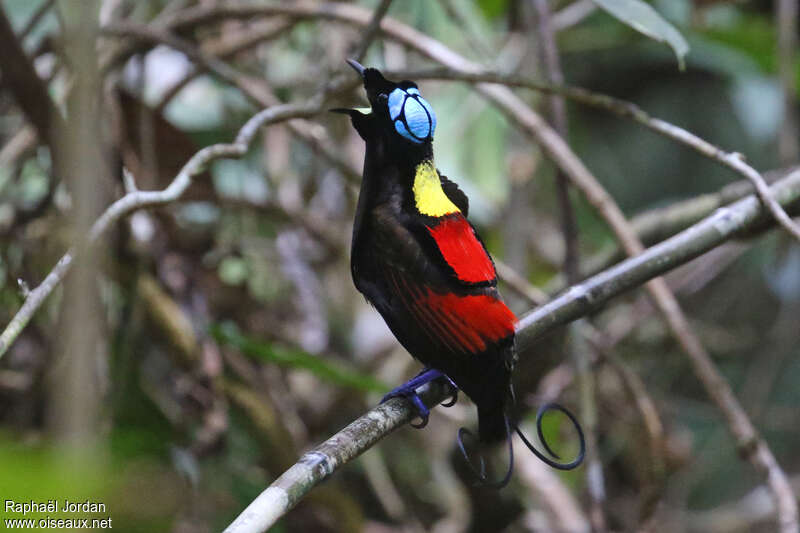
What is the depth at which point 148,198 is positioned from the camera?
4.98ft

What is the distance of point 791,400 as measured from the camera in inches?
178

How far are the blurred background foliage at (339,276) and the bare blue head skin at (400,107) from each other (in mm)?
618

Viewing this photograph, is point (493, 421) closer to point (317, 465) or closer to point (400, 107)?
point (317, 465)

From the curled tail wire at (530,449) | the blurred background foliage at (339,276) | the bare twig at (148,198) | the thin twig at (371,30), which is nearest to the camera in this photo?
the bare twig at (148,198)

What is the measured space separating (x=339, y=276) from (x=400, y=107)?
93.6 inches

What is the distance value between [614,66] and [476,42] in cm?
245

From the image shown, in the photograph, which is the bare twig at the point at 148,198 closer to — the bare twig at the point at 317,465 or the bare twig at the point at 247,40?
the bare twig at the point at 317,465

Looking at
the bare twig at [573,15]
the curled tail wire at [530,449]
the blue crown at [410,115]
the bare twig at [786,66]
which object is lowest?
the curled tail wire at [530,449]

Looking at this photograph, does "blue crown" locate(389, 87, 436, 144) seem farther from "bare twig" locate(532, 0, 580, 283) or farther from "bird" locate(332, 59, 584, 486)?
"bare twig" locate(532, 0, 580, 283)

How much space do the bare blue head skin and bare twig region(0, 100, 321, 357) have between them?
16.3 inches

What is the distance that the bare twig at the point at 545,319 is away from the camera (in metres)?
1.03

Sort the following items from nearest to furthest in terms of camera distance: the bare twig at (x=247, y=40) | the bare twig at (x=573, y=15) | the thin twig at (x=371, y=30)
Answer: the thin twig at (x=371, y=30)
the bare twig at (x=247, y=40)
the bare twig at (x=573, y=15)

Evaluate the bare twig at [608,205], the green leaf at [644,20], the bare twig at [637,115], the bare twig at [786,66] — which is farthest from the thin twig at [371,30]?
the bare twig at [786,66]

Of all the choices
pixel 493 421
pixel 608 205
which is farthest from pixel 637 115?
pixel 493 421
